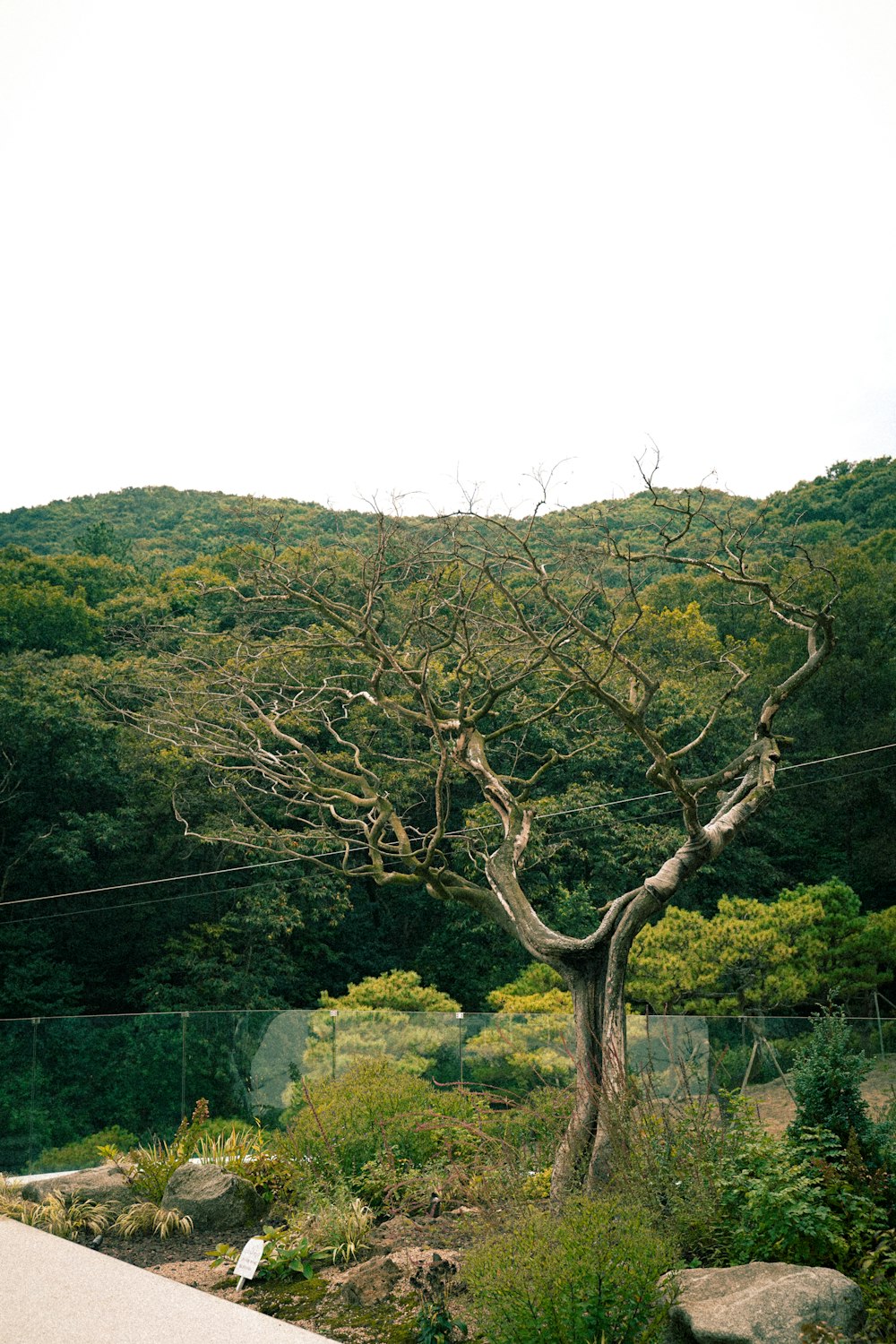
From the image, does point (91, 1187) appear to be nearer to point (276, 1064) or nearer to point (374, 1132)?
point (374, 1132)

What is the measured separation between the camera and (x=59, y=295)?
786 inches

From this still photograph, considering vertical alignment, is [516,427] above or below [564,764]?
above

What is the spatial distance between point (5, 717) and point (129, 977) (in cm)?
650

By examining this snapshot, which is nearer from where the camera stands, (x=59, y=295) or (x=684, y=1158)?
(x=684, y=1158)

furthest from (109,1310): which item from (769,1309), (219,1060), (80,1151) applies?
(219,1060)

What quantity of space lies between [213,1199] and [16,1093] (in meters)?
4.66

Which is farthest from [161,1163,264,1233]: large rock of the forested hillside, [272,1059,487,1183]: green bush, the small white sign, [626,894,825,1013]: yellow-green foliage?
the forested hillside

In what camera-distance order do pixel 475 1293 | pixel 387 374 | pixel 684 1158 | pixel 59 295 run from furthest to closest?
1. pixel 59 295
2. pixel 387 374
3. pixel 684 1158
4. pixel 475 1293

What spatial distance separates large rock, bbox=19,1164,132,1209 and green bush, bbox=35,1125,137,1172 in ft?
6.41

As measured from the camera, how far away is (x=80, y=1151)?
11133mm

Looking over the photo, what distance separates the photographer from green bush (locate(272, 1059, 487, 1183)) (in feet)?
25.3

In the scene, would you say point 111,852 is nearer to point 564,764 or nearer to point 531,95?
point 564,764

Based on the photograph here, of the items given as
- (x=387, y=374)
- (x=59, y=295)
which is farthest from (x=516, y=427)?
(x=59, y=295)

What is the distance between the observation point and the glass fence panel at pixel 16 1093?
11.4 meters
